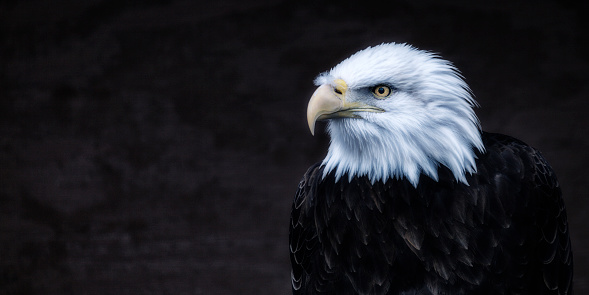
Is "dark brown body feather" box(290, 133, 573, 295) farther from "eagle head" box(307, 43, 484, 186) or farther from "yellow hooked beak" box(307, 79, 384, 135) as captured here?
"yellow hooked beak" box(307, 79, 384, 135)

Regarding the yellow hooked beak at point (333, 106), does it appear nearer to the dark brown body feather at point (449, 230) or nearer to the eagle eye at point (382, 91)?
the eagle eye at point (382, 91)

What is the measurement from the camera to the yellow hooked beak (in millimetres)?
1415

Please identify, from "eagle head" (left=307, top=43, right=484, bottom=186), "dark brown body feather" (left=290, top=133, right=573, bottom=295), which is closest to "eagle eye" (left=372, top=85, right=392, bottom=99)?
"eagle head" (left=307, top=43, right=484, bottom=186)

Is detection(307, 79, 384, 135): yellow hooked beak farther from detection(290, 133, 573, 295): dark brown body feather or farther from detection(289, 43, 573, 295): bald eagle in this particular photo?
detection(290, 133, 573, 295): dark brown body feather

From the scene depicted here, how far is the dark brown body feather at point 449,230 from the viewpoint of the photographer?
146 cm

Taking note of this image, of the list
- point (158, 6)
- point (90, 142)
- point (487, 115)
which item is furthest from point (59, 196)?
point (487, 115)

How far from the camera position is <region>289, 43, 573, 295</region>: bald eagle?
1.42 metres

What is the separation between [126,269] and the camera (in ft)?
7.45

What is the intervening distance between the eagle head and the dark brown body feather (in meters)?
0.04

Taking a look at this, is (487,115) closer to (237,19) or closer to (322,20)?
(322,20)

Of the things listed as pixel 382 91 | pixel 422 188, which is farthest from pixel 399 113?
pixel 422 188

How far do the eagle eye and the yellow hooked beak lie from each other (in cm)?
3

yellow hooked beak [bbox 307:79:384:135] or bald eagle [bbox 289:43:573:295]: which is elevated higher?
yellow hooked beak [bbox 307:79:384:135]

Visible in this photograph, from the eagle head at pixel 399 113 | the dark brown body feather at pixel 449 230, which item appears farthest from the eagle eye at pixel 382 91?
the dark brown body feather at pixel 449 230
